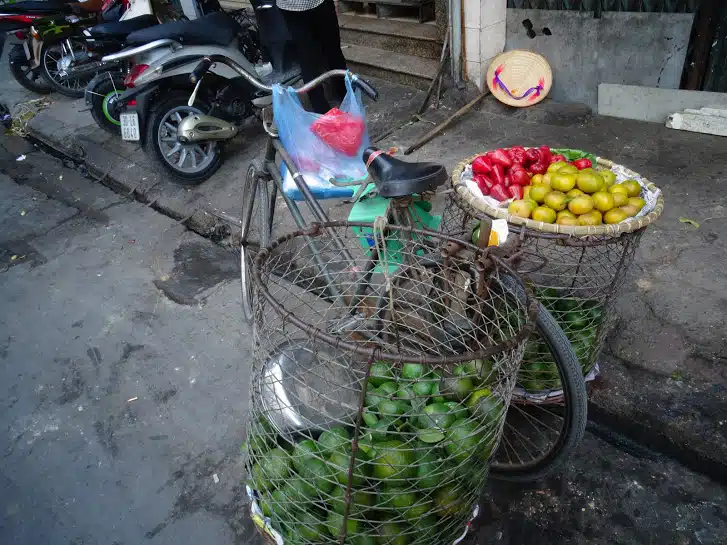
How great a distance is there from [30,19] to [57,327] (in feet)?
15.9

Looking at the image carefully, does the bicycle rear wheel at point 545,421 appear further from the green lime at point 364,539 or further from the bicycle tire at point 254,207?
the bicycle tire at point 254,207

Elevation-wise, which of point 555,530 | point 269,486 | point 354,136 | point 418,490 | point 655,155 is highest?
point 354,136

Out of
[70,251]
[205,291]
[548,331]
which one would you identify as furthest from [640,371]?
[70,251]

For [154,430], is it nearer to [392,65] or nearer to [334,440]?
[334,440]

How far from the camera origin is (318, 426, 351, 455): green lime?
145 cm

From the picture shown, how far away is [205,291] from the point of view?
3.38 meters

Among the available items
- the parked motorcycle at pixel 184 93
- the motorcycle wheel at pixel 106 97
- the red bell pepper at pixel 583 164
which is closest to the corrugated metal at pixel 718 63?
the red bell pepper at pixel 583 164

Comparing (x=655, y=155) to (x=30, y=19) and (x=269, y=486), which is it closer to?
(x=269, y=486)

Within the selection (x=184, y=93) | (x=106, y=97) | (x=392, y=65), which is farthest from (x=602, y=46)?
(x=106, y=97)

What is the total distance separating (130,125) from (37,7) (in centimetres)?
339

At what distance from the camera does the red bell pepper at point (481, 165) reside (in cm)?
224

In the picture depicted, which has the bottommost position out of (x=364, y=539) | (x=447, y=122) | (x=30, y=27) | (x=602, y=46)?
(x=447, y=122)

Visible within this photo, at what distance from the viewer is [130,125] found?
13.8 ft

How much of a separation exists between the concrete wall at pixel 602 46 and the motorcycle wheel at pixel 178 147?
284 cm
